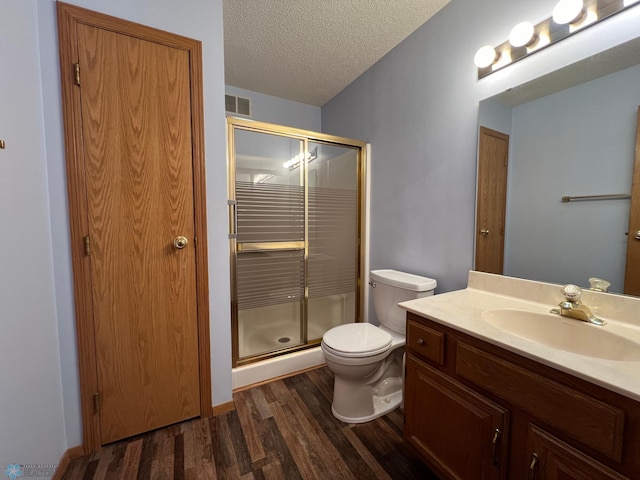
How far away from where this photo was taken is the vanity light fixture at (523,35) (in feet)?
4.02

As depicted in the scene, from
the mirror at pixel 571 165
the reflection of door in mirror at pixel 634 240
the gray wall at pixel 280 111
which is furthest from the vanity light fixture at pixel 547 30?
the gray wall at pixel 280 111

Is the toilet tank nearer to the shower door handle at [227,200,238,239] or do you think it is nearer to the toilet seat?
the toilet seat

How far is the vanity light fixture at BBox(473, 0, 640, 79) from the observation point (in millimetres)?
1045

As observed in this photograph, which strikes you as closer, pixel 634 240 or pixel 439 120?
pixel 634 240

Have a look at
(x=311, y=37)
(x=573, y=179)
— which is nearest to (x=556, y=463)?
(x=573, y=179)

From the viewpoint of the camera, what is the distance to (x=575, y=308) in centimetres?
102

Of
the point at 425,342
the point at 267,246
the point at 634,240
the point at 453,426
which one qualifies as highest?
the point at 634,240

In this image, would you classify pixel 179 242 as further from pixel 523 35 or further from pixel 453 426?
pixel 523 35

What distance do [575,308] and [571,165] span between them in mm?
623

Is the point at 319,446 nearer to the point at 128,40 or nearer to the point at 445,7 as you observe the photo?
the point at 128,40

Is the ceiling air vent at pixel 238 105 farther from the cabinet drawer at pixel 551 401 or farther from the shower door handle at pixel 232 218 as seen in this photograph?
the cabinet drawer at pixel 551 401

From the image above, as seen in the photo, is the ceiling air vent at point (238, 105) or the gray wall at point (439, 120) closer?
the gray wall at point (439, 120)

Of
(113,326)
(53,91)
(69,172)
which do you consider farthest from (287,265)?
(53,91)

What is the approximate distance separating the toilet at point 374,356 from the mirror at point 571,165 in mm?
616
